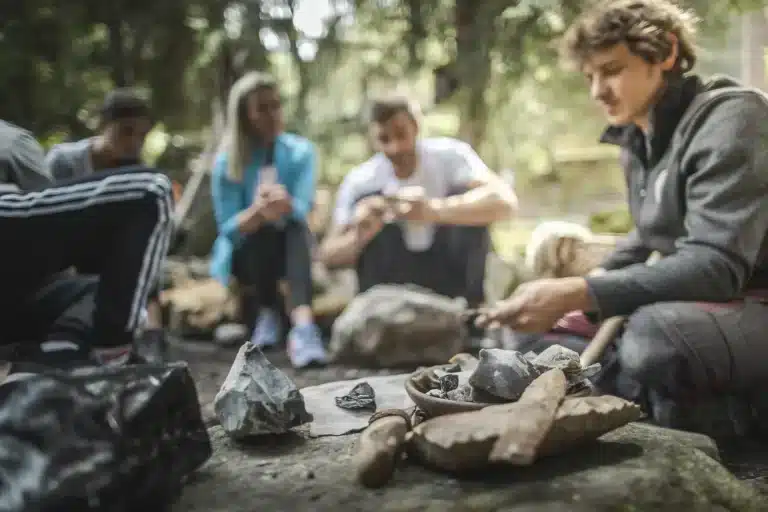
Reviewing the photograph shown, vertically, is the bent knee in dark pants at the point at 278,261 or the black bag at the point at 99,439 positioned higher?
the black bag at the point at 99,439

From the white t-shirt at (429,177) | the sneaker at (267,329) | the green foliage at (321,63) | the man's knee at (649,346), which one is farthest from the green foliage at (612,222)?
the sneaker at (267,329)

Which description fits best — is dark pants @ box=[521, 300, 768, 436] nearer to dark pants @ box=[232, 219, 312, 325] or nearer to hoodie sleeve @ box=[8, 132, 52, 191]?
hoodie sleeve @ box=[8, 132, 52, 191]

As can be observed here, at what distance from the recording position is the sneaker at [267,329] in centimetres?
328

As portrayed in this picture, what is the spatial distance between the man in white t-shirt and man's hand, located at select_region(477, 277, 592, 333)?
1.25m

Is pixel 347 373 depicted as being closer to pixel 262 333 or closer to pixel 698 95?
pixel 262 333

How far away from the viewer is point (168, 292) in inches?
156

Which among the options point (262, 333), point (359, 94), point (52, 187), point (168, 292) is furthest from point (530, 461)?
point (168, 292)

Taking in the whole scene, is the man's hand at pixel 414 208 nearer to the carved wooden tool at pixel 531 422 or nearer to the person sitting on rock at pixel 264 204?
the person sitting on rock at pixel 264 204

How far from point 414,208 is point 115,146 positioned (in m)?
1.13

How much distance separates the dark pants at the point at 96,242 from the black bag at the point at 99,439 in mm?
767

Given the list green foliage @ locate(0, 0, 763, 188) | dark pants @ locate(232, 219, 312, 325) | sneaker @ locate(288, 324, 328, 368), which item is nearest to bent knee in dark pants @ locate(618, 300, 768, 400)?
green foliage @ locate(0, 0, 763, 188)

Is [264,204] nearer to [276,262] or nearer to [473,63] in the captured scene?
[276,262]

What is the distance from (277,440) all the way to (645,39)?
4.16 feet

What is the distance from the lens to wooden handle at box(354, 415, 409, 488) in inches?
41.8
